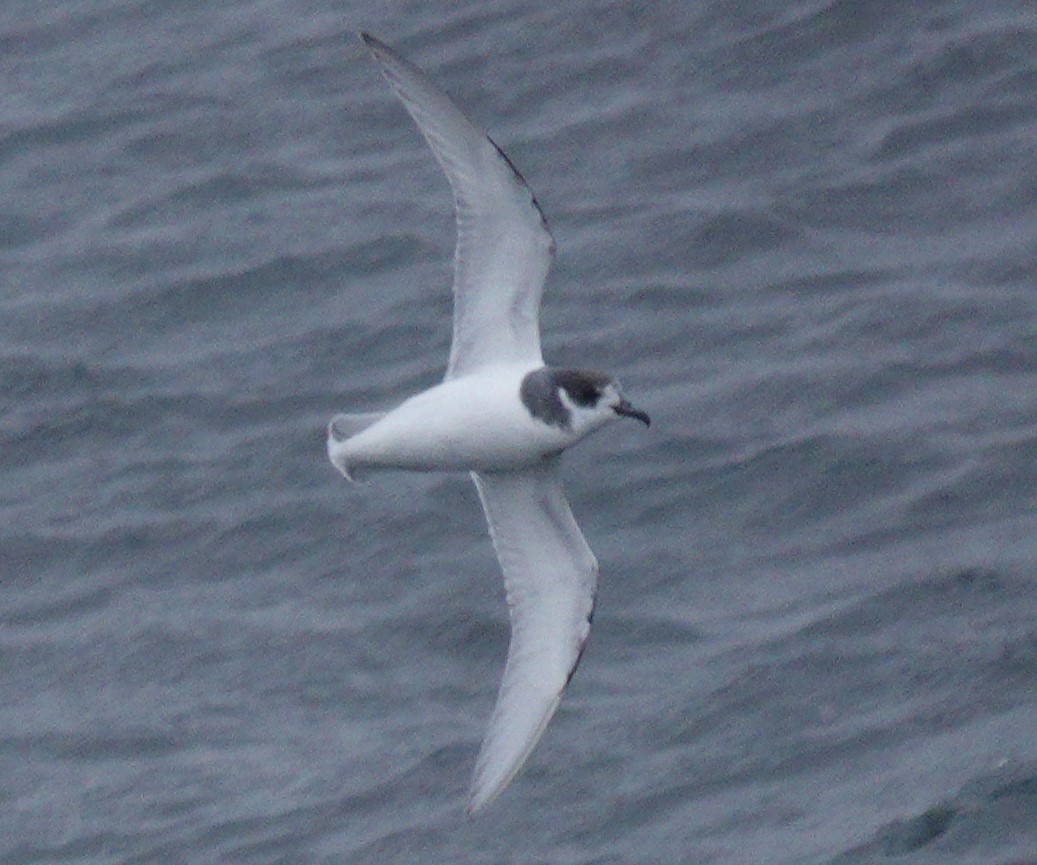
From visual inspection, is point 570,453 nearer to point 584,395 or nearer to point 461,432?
point 461,432

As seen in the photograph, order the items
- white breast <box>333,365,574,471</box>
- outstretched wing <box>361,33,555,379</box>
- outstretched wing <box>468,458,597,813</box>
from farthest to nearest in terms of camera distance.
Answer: outstretched wing <box>468,458,597,813</box> → outstretched wing <box>361,33,555,379</box> → white breast <box>333,365,574,471</box>

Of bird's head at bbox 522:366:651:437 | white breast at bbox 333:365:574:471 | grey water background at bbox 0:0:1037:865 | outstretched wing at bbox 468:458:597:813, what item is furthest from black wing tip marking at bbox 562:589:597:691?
grey water background at bbox 0:0:1037:865

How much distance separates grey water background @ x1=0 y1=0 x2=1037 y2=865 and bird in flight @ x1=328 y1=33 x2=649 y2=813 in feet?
4.80

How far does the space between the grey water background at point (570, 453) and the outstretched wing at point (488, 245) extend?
2884 millimetres

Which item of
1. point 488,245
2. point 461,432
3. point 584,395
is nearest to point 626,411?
point 584,395

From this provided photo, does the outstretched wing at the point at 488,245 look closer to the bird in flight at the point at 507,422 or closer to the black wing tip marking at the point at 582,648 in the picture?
the bird in flight at the point at 507,422

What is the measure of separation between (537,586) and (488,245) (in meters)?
1.67

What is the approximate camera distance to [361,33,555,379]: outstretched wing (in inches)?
472

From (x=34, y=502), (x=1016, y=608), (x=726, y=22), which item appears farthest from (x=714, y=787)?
(x=726, y=22)

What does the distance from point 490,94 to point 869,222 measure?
9.62ft

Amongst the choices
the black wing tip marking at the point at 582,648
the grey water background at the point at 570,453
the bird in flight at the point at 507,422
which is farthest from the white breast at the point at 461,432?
the grey water background at the point at 570,453

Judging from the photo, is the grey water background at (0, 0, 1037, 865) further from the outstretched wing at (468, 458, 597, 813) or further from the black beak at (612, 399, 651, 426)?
the black beak at (612, 399, 651, 426)

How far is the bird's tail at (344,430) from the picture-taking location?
1212 cm

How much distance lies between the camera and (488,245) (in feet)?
40.0
